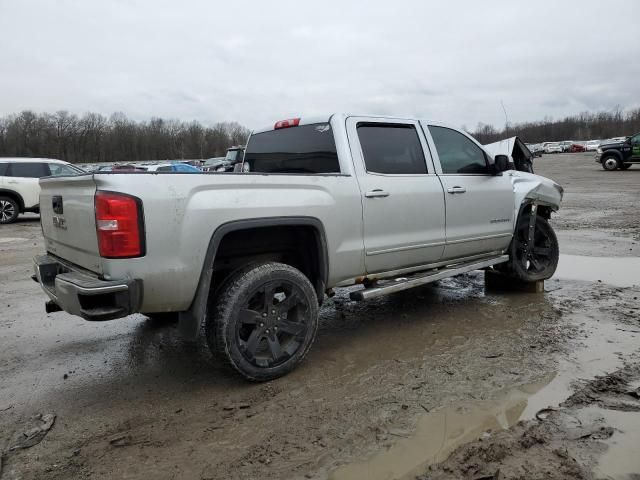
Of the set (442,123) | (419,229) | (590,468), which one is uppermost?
(442,123)

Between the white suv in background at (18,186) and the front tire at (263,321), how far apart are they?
12.5 m

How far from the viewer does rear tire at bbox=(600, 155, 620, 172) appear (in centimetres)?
2811

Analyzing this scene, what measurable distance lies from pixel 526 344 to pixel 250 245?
243 centimetres

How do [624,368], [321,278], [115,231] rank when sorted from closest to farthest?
[115,231], [624,368], [321,278]

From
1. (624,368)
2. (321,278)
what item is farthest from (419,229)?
(624,368)

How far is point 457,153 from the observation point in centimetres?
505

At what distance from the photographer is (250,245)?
372cm

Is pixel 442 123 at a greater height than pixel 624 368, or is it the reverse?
pixel 442 123

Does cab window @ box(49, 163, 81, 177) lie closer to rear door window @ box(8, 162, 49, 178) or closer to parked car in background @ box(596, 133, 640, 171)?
rear door window @ box(8, 162, 49, 178)

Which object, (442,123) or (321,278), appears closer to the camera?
(321,278)

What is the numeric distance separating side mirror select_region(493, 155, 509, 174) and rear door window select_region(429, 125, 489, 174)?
11 cm

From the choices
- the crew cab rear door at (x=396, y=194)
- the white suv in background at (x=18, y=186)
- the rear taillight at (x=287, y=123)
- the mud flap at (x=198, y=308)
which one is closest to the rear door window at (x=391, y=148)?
the crew cab rear door at (x=396, y=194)

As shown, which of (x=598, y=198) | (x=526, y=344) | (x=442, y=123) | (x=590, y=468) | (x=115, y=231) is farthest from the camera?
(x=598, y=198)

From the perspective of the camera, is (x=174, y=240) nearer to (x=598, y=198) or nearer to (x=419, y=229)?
(x=419, y=229)
